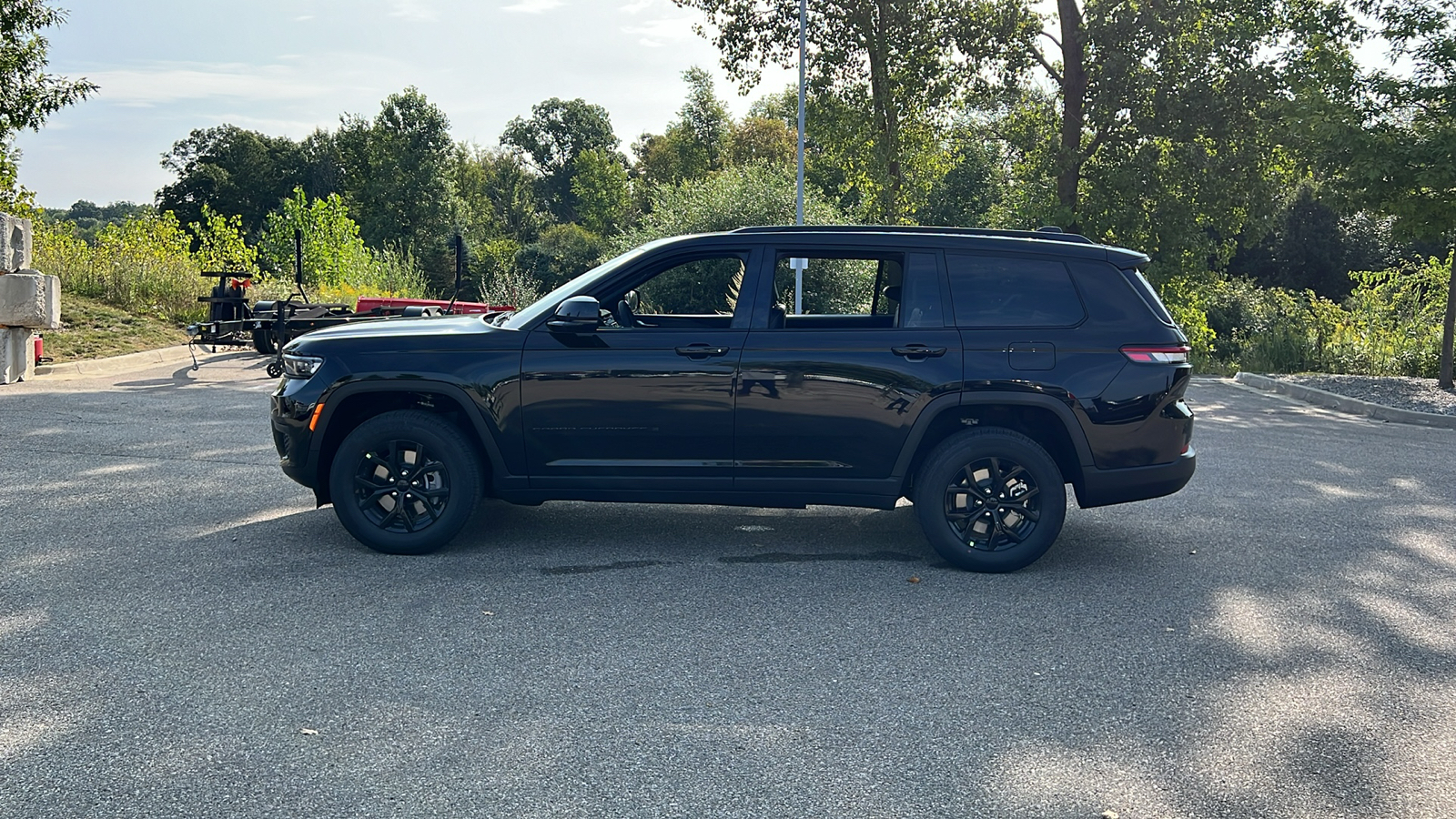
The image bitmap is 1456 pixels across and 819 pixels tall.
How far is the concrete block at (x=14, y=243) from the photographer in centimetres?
1314

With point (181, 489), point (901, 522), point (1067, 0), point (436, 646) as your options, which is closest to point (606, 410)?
point (436, 646)

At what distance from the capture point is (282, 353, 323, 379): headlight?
6.21 m

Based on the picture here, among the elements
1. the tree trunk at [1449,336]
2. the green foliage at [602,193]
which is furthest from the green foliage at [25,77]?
the green foliage at [602,193]

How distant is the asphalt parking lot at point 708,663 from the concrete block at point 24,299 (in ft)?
20.7

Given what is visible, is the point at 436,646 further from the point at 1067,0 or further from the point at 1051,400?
the point at 1067,0

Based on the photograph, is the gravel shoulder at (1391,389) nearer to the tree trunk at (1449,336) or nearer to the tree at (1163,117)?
the tree trunk at (1449,336)

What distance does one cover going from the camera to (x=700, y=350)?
6078mm

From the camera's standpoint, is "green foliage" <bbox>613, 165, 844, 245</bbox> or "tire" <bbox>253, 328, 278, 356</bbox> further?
"green foliage" <bbox>613, 165, 844, 245</bbox>

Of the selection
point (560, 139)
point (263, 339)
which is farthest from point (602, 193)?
point (263, 339)

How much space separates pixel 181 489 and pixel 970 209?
3974cm

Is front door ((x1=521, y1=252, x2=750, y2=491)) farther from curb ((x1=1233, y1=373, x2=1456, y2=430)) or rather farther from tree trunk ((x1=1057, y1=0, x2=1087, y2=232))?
tree trunk ((x1=1057, y1=0, x2=1087, y2=232))

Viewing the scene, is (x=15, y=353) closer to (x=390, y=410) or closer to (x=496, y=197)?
(x=390, y=410)

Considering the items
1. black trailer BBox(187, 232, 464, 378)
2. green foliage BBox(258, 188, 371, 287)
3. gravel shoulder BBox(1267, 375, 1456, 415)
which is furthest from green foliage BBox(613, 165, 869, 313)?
black trailer BBox(187, 232, 464, 378)

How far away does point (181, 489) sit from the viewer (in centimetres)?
779
